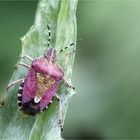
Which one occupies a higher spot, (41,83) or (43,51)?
(43,51)

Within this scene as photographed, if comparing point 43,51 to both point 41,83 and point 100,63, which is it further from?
point 100,63

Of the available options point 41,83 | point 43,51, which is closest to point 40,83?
point 41,83

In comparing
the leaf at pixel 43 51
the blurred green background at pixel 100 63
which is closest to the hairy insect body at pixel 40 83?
the leaf at pixel 43 51

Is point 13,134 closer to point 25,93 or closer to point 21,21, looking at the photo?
point 25,93

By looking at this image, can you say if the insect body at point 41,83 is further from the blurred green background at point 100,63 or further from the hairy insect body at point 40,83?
the blurred green background at point 100,63

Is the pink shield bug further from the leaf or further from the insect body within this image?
the leaf

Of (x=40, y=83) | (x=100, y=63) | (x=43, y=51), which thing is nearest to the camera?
(x=43, y=51)

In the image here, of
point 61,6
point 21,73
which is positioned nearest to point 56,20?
point 61,6
